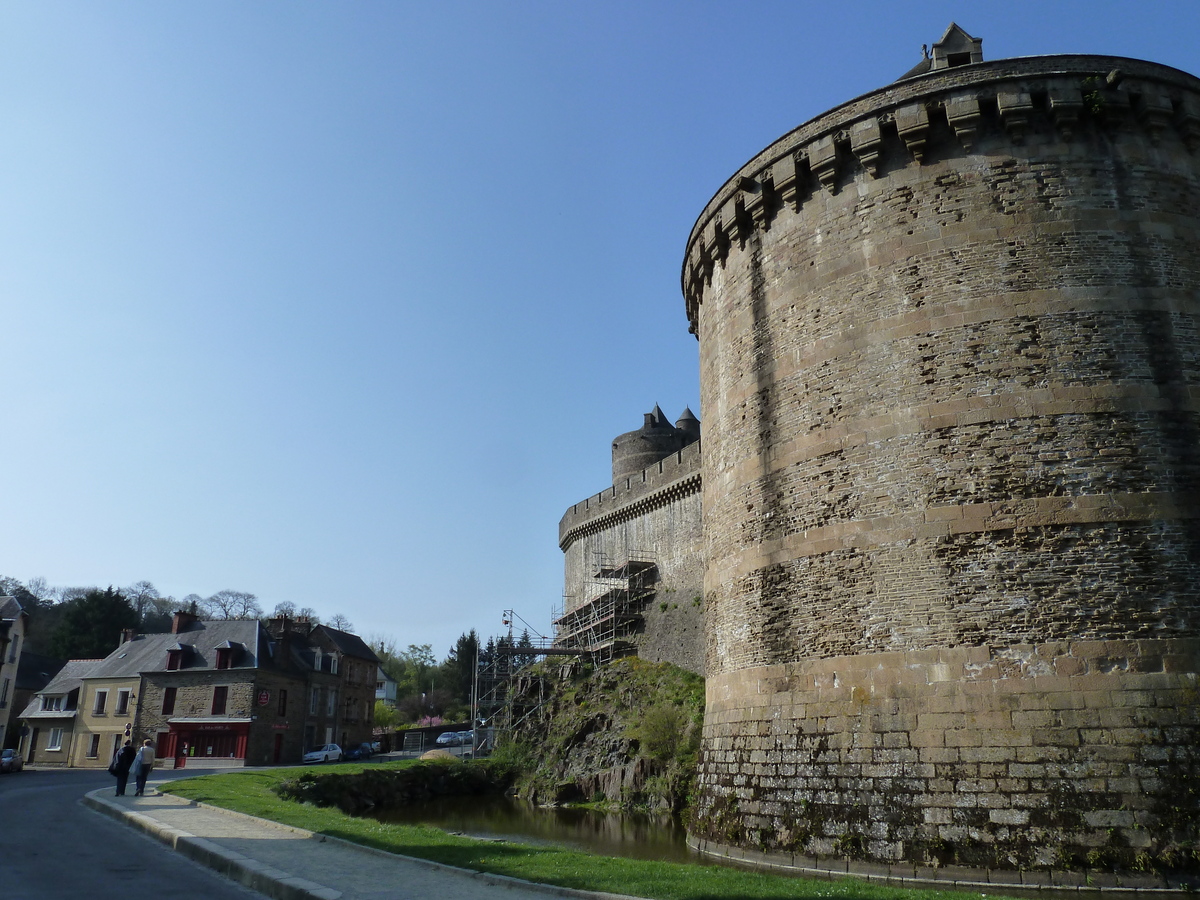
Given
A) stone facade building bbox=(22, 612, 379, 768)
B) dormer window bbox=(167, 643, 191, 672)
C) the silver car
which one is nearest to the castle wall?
stone facade building bbox=(22, 612, 379, 768)

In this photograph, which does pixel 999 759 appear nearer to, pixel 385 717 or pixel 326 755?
pixel 326 755

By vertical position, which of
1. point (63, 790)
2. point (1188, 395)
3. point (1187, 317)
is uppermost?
point (1187, 317)

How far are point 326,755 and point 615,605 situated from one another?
1545 centimetres

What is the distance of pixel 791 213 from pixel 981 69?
305 centimetres

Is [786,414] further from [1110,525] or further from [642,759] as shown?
[642,759]

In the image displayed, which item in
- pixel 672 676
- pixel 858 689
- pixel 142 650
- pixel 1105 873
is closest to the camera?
pixel 1105 873

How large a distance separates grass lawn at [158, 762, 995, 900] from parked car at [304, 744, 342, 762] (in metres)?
24.8

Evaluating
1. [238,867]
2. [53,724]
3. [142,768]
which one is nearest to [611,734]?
[142,768]

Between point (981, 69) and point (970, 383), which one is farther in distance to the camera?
point (981, 69)

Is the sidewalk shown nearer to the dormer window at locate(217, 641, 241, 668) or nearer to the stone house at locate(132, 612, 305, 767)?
the stone house at locate(132, 612, 305, 767)

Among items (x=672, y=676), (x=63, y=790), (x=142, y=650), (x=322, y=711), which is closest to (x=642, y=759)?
(x=672, y=676)

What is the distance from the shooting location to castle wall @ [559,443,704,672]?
26.3m

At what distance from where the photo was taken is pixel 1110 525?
9.27 metres

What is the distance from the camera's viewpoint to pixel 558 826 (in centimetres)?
1798
